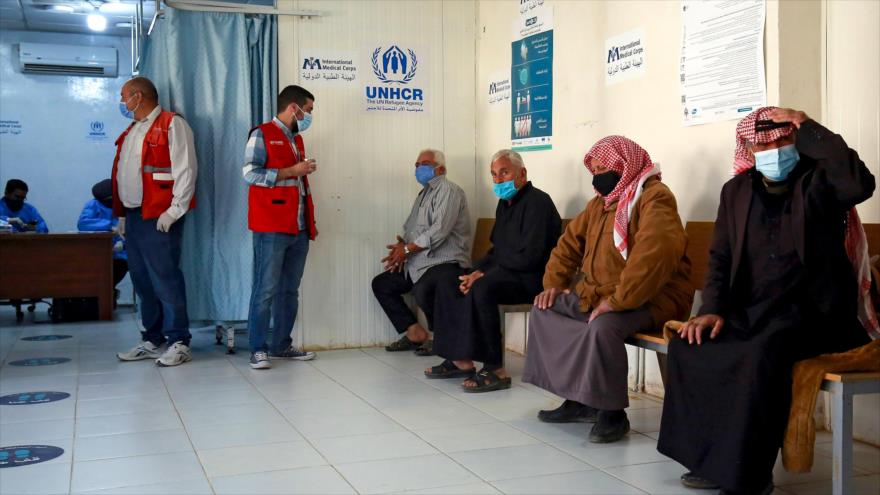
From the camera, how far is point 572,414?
3.82 meters

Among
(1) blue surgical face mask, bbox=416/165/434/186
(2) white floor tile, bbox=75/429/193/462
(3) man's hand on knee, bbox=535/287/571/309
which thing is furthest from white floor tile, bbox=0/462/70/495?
(1) blue surgical face mask, bbox=416/165/434/186

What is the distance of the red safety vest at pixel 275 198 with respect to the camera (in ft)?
16.7

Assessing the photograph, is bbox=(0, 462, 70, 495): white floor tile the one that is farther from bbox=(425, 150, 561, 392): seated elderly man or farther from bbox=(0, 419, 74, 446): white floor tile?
bbox=(425, 150, 561, 392): seated elderly man

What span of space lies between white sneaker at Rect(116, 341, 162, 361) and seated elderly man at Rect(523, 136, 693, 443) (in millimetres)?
2727

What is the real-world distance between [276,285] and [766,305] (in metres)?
3.12

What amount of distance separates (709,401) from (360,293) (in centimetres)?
340

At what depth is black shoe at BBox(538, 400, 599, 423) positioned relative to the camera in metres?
3.82

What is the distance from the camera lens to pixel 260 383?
4715 millimetres

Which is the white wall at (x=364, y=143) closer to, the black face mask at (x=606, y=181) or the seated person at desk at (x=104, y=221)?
the black face mask at (x=606, y=181)

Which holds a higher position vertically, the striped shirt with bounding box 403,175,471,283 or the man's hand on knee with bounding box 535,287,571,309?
the striped shirt with bounding box 403,175,471,283

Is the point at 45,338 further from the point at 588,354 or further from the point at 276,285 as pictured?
the point at 588,354

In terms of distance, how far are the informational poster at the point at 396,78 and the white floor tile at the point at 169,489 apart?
3353 mm

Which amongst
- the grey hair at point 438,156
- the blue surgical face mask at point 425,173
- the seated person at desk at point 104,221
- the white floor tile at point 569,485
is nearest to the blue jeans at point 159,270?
the blue surgical face mask at point 425,173

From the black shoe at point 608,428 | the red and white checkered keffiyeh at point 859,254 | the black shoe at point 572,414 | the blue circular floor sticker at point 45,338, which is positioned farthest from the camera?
the blue circular floor sticker at point 45,338
